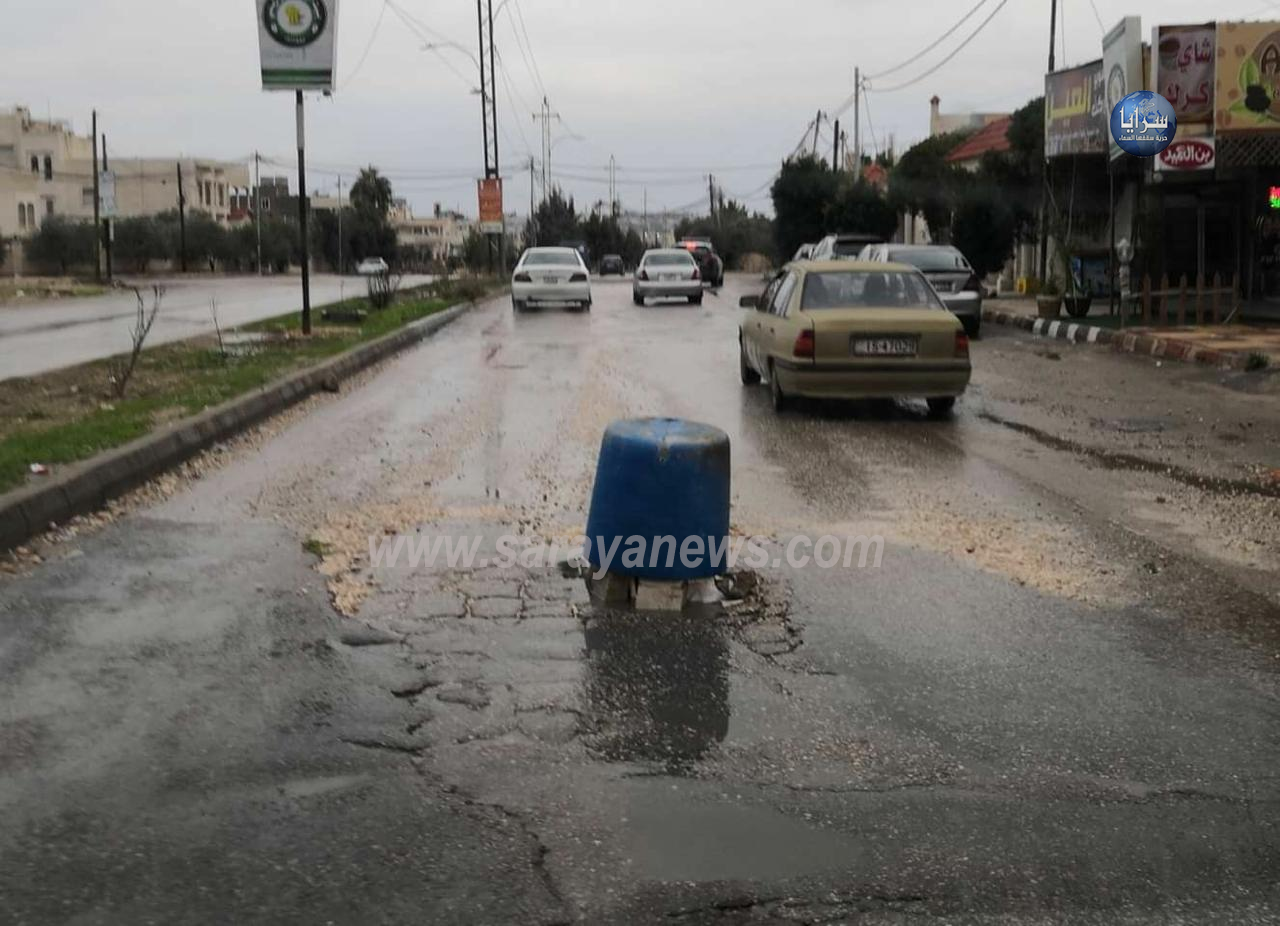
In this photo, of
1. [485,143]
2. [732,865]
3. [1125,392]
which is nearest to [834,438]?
[1125,392]

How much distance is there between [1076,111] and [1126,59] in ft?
10.8

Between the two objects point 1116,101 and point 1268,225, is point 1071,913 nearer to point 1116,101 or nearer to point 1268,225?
point 1116,101

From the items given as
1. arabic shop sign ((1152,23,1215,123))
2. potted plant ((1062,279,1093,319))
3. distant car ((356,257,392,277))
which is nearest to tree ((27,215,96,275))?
distant car ((356,257,392,277))

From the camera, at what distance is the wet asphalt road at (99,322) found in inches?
729

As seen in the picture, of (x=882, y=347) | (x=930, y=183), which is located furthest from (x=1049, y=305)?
(x=882, y=347)

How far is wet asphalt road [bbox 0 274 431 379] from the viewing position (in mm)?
18523

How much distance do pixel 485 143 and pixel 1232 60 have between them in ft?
115

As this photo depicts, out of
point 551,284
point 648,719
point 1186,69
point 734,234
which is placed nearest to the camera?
point 648,719

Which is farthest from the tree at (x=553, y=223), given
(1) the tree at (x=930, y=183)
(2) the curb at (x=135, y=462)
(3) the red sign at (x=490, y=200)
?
(2) the curb at (x=135, y=462)

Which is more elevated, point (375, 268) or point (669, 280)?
point (375, 268)

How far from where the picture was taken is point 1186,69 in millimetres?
22875

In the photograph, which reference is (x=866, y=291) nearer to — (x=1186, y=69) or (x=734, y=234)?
(x=1186, y=69)

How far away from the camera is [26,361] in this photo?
691 inches

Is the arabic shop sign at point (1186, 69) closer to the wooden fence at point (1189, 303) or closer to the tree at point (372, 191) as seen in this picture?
the wooden fence at point (1189, 303)
